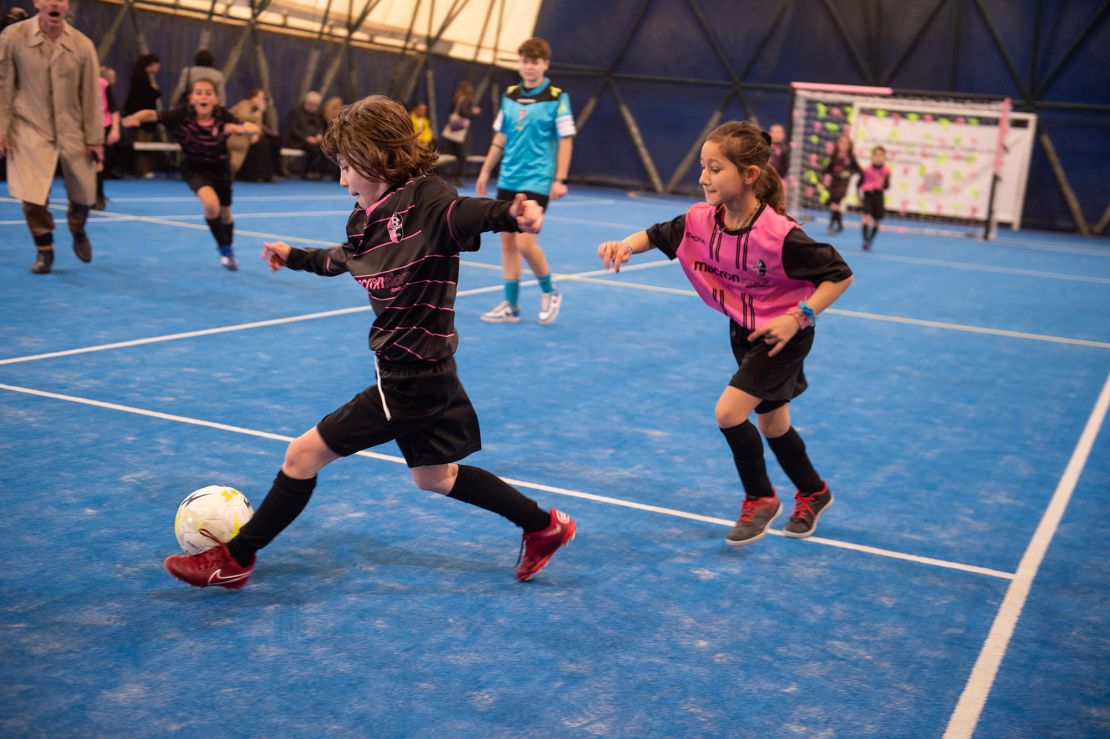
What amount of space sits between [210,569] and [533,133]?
6.23 metres

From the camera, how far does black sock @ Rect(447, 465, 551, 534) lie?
4.05 meters

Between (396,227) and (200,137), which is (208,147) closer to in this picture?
(200,137)

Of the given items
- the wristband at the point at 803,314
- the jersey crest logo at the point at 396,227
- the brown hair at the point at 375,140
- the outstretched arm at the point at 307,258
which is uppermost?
the brown hair at the point at 375,140

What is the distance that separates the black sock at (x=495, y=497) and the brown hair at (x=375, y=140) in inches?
41.7

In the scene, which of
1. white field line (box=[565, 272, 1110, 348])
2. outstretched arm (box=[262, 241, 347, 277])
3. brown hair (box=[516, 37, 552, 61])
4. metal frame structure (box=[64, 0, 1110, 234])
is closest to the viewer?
outstretched arm (box=[262, 241, 347, 277])

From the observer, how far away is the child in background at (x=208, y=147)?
33.7ft

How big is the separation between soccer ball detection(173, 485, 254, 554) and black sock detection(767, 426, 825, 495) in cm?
216

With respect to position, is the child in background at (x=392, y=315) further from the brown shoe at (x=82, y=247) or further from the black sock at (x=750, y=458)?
the brown shoe at (x=82, y=247)

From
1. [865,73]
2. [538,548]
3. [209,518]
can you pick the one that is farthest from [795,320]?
[865,73]

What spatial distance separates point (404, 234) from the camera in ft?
12.2

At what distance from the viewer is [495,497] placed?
407 cm

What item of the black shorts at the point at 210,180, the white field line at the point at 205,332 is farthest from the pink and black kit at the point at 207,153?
the white field line at the point at 205,332

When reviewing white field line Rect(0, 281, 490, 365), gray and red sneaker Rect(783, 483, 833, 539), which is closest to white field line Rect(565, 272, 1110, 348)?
white field line Rect(0, 281, 490, 365)

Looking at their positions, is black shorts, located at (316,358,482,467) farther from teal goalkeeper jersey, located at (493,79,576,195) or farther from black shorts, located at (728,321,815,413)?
teal goalkeeper jersey, located at (493,79,576,195)
